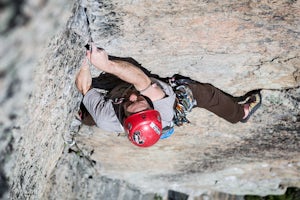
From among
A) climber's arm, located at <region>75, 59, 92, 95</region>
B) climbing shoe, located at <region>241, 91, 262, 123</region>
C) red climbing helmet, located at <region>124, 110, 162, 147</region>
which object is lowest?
climbing shoe, located at <region>241, 91, 262, 123</region>

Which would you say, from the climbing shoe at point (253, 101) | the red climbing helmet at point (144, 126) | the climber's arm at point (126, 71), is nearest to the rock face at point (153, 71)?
the climbing shoe at point (253, 101)

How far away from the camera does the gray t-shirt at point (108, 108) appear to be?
14.7ft

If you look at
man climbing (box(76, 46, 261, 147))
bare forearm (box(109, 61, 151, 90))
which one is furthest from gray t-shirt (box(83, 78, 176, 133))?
bare forearm (box(109, 61, 151, 90))

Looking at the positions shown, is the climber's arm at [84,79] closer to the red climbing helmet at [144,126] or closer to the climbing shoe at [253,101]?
the red climbing helmet at [144,126]

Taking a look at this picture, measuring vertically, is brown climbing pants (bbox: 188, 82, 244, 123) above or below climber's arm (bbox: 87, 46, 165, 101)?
below

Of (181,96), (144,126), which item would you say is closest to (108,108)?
(144,126)

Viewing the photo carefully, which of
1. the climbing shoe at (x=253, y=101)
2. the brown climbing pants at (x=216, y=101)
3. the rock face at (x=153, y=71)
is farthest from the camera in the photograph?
the climbing shoe at (x=253, y=101)

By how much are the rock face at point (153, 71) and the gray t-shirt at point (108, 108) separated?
0.64ft

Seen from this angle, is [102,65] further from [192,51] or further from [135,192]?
[135,192]

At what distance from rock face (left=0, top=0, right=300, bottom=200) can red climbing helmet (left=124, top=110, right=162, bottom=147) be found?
2.33 feet

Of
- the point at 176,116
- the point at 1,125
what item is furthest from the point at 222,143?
the point at 1,125

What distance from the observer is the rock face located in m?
2.38

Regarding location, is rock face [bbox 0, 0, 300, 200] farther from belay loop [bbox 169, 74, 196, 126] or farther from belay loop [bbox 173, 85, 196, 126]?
belay loop [bbox 173, 85, 196, 126]

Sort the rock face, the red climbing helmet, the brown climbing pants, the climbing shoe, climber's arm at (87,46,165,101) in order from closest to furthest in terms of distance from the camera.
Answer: the rock face → climber's arm at (87,46,165,101) → the red climbing helmet → the brown climbing pants → the climbing shoe
